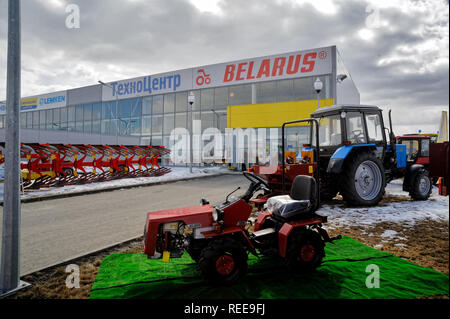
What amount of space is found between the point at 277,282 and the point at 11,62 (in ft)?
12.4

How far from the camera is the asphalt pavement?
4125 mm

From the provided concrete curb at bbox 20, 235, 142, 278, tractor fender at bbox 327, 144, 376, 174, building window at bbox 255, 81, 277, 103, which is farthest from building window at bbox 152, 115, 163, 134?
concrete curb at bbox 20, 235, 142, 278

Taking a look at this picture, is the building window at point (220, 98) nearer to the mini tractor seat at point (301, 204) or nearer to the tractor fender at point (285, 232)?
the mini tractor seat at point (301, 204)

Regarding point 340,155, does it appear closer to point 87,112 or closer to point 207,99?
point 207,99

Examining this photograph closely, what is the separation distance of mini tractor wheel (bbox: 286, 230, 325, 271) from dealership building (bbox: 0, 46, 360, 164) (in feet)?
48.9

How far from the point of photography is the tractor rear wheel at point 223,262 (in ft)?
9.28

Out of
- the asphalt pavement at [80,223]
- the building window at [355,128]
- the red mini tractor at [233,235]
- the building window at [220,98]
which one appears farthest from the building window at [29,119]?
the red mini tractor at [233,235]

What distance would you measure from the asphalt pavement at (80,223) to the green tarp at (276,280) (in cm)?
94

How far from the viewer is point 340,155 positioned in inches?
255

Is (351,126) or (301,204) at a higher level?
(351,126)

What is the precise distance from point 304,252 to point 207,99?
22323 mm

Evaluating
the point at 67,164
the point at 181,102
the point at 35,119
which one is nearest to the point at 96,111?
the point at 181,102

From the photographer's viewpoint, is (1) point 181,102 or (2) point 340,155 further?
(1) point 181,102
